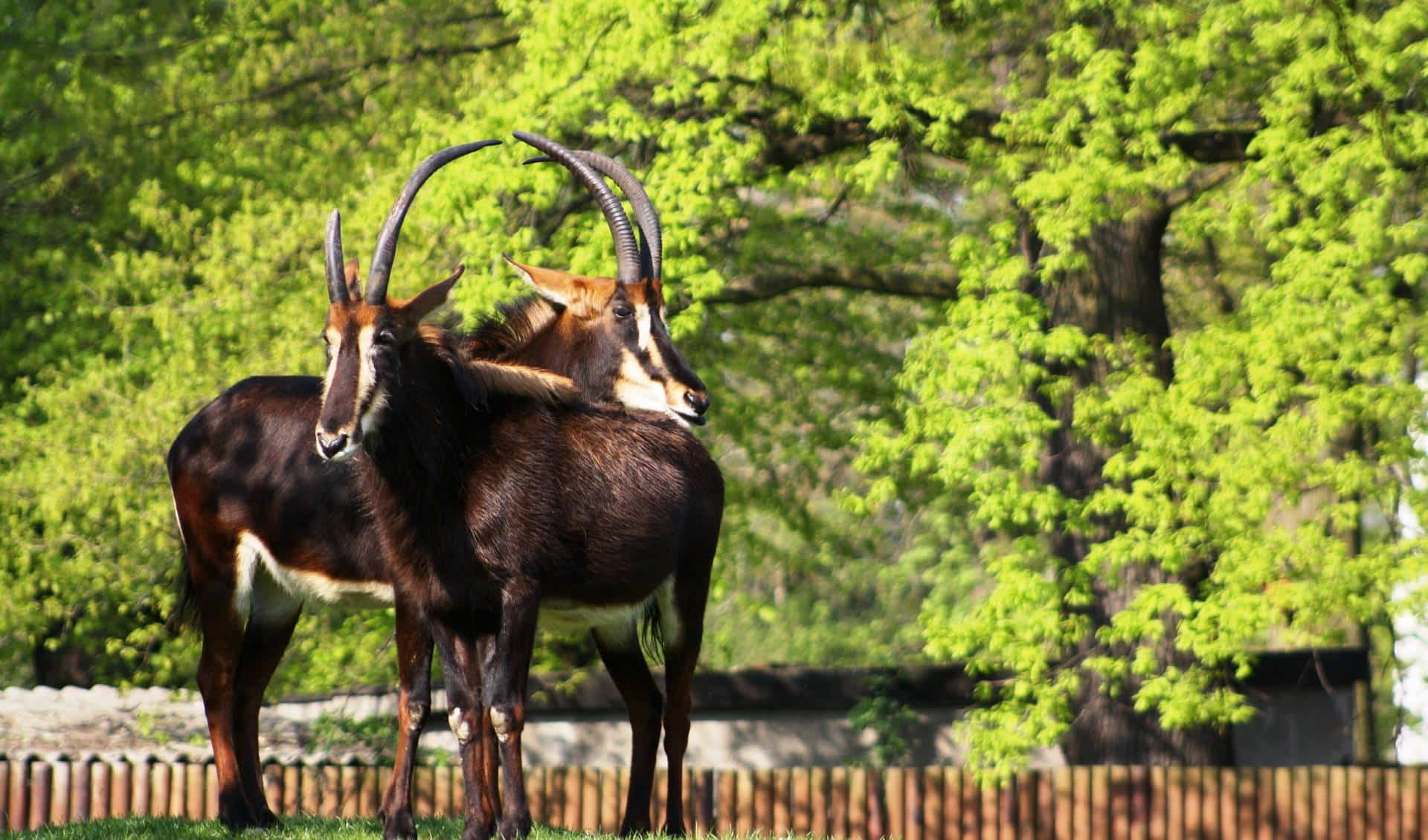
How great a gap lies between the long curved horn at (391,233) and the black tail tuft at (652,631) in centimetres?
213

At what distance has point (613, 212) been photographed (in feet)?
29.4

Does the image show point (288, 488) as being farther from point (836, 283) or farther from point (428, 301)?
point (836, 283)

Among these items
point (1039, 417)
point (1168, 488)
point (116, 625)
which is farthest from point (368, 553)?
point (116, 625)

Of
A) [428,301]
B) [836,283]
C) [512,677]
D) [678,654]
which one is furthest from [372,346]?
[836,283]

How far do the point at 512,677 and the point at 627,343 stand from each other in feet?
6.83

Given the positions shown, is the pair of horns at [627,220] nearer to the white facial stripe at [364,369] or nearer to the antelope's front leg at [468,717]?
the white facial stripe at [364,369]

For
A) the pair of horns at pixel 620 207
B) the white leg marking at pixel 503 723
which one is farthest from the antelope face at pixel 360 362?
the white leg marking at pixel 503 723

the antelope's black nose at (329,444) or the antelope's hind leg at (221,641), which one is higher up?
the antelope's black nose at (329,444)

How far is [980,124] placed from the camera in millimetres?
16469

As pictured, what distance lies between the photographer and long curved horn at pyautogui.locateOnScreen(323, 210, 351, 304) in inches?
289

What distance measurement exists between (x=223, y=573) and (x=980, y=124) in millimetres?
9748

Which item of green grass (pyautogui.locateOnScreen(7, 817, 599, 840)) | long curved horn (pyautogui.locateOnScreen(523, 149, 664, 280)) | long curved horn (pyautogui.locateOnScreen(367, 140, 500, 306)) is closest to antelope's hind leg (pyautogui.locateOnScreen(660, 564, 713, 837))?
green grass (pyautogui.locateOnScreen(7, 817, 599, 840))

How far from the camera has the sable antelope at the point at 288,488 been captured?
28.4 ft

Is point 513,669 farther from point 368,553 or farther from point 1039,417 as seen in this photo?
point 1039,417
